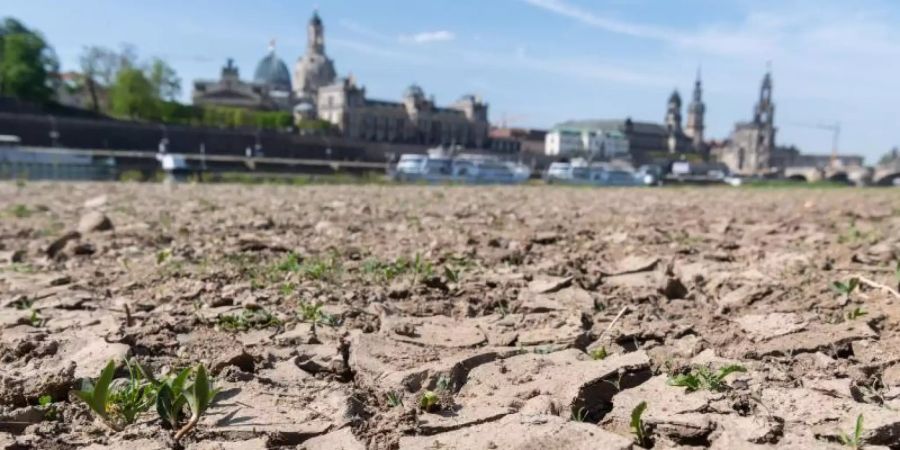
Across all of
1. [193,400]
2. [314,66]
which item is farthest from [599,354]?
[314,66]

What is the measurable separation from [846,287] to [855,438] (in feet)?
6.02

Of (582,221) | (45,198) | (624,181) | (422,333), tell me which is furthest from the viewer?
(624,181)

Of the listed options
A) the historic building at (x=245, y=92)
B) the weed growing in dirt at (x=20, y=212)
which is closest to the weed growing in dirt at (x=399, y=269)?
the weed growing in dirt at (x=20, y=212)

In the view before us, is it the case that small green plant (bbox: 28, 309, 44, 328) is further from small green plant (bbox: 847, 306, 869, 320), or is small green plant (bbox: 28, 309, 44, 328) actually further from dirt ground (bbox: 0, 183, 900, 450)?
small green plant (bbox: 847, 306, 869, 320)

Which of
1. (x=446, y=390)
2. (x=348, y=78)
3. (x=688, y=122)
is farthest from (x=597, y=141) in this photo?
(x=446, y=390)

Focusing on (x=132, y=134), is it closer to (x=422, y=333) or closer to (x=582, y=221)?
(x=582, y=221)

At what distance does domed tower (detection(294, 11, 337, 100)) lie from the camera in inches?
4171

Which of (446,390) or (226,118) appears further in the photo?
(226,118)

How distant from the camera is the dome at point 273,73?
347 feet

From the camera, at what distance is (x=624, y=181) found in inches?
1957

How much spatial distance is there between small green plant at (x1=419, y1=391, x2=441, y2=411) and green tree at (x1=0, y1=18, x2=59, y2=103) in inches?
2639

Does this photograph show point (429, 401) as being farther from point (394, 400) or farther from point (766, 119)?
point (766, 119)

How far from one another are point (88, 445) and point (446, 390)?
1.05 metres

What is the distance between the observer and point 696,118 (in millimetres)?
134125
